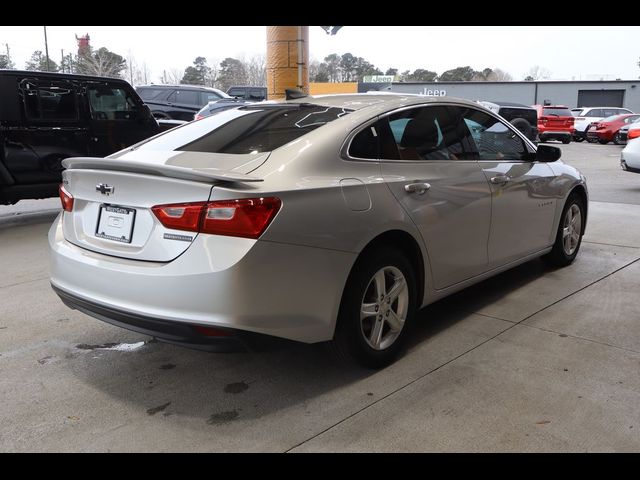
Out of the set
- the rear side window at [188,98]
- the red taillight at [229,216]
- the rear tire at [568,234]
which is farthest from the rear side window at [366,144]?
the rear side window at [188,98]

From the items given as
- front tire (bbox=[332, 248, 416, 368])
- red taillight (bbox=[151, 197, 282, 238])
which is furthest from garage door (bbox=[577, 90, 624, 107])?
red taillight (bbox=[151, 197, 282, 238])

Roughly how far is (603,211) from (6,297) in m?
8.04

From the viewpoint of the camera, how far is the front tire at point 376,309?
312cm

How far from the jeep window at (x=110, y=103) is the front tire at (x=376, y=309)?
6230mm

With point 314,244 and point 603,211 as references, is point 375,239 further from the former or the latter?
point 603,211

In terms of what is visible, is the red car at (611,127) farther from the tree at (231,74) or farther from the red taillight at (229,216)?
the tree at (231,74)

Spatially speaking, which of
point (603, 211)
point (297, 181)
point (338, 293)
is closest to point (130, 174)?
point (297, 181)

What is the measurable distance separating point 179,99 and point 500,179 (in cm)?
1456

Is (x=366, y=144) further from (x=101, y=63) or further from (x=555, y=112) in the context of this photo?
(x=101, y=63)

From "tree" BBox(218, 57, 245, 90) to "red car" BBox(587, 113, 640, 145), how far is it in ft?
157

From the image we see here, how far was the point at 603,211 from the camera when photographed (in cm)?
879

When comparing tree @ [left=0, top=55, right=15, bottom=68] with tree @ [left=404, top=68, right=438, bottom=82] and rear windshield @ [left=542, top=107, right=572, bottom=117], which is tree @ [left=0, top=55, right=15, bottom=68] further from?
tree @ [left=404, top=68, right=438, bottom=82]

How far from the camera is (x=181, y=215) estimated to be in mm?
2709

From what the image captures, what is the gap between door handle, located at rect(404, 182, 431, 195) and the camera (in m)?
3.45
